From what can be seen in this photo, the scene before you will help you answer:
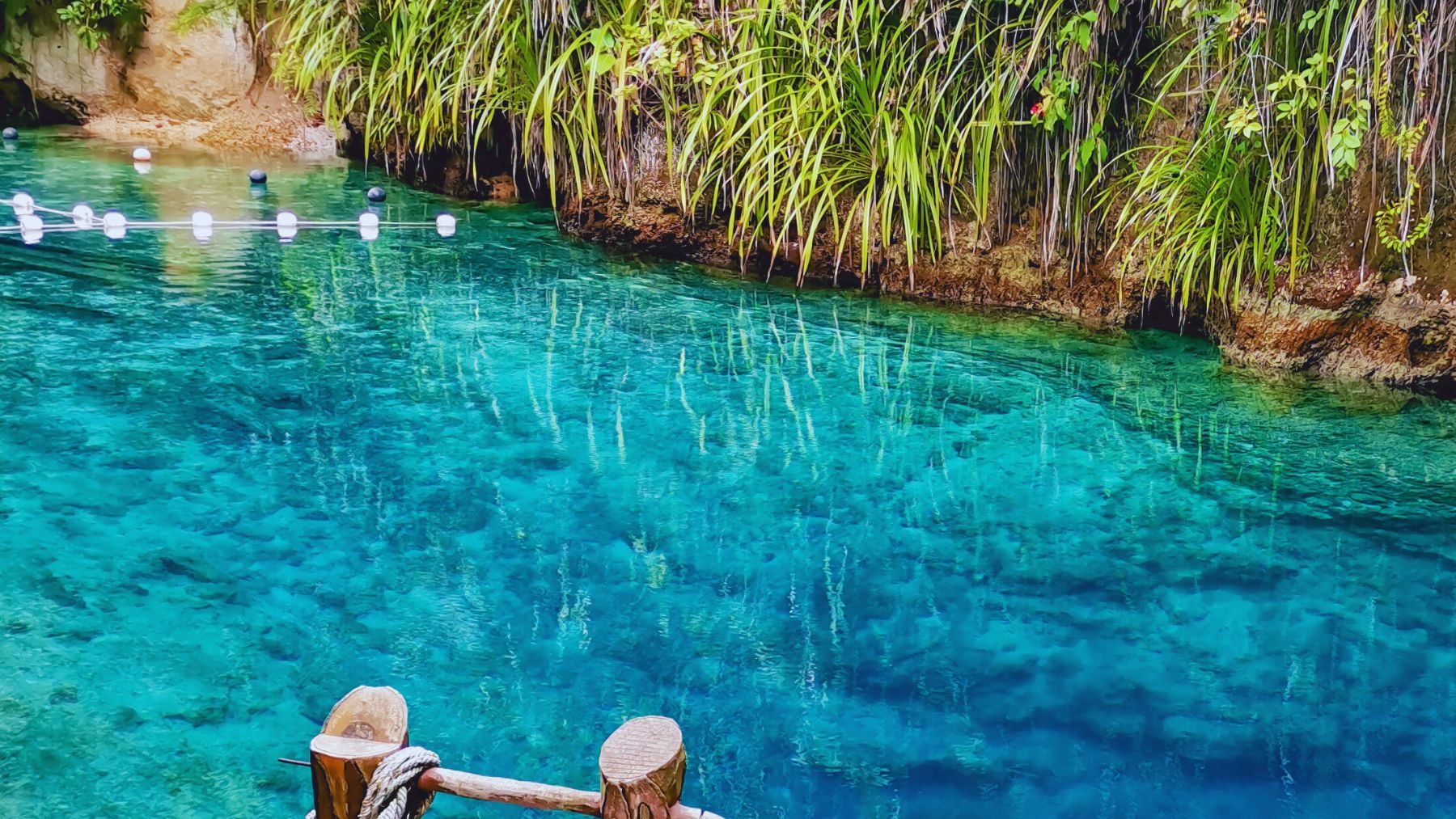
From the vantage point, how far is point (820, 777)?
2066 mm

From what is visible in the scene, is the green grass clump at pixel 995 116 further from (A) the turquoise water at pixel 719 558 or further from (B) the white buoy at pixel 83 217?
(B) the white buoy at pixel 83 217

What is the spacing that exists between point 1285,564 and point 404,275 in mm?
3740

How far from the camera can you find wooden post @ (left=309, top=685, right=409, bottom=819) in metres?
1.43

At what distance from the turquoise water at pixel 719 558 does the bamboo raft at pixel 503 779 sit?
55cm

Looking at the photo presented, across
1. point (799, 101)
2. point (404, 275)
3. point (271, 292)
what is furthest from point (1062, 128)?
point (271, 292)

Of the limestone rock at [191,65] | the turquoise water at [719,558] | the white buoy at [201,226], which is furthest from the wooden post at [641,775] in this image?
the limestone rock at [191,65]

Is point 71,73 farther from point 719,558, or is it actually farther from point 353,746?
point 353,746

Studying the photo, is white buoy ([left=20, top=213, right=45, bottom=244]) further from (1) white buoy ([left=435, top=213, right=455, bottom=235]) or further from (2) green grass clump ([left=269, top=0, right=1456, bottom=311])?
(2) green grass clump ([left=269, top=0, right=1456, bottom=311])

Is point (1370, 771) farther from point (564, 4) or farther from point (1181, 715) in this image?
point (564, 4)

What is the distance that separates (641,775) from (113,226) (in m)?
4.90

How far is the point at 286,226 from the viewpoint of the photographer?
558 centimetres

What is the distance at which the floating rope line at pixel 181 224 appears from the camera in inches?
204

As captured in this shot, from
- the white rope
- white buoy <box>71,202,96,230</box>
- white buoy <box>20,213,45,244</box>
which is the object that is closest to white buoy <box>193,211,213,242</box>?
white buoy <box>71,202,96,230</box>

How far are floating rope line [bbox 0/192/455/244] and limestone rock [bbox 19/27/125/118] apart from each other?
2961 mm
